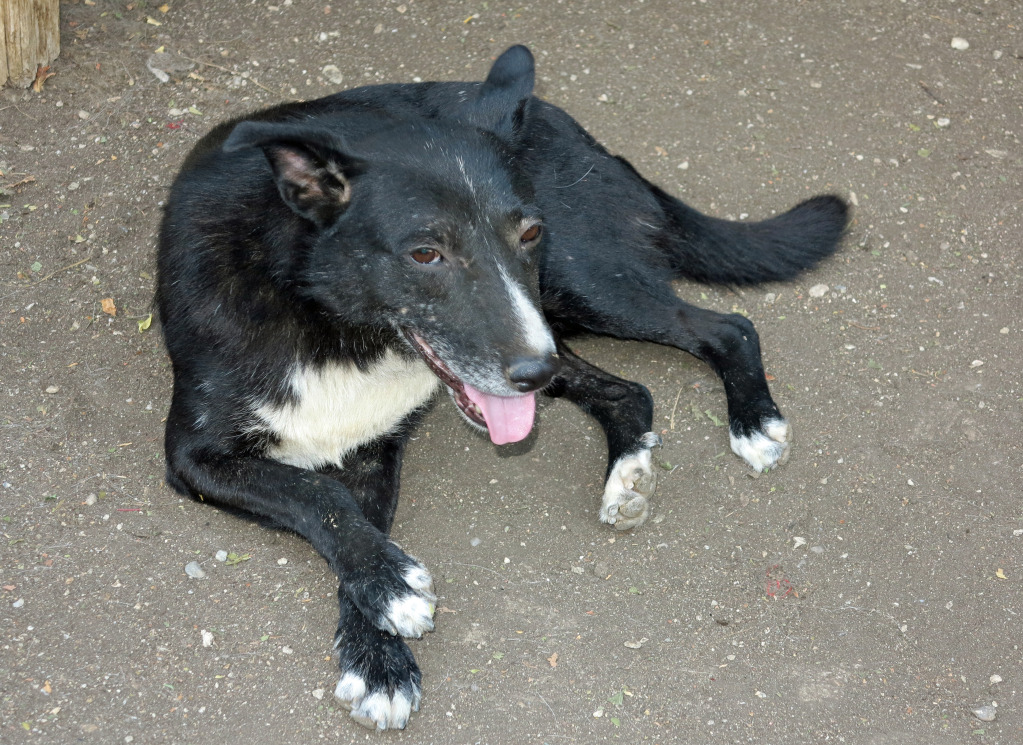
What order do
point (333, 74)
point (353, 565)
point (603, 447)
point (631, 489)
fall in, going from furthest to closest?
point (333, 74)
point (603, 447)
point (631, 489)
point (353, 565)

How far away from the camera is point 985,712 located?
3.22m

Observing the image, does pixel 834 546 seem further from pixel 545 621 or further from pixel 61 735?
pixel 61 735

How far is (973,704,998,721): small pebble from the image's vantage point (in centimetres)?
321

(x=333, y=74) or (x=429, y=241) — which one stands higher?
(x=429, y=241)

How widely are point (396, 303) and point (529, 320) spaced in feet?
1.48

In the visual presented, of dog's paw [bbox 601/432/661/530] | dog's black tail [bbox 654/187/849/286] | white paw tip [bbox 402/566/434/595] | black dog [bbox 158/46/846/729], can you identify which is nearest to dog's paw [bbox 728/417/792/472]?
black dog [bbox 158/46/846/729]

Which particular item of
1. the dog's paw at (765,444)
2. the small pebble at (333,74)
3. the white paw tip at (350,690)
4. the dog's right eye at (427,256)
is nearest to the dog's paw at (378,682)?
the white paw tip at (350,690)

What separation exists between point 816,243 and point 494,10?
98.2 inches

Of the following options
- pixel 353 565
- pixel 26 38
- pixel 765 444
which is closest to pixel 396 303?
pixel 353 565

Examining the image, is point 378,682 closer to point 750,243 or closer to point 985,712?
point 985,712

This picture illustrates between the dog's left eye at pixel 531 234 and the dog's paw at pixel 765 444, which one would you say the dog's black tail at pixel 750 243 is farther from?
the dog's left eye at pixel 531 234

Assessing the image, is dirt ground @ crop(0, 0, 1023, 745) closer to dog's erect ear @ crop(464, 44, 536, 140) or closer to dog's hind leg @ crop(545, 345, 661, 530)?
dog's hind leg @ crop(545, 345, 661, 530)

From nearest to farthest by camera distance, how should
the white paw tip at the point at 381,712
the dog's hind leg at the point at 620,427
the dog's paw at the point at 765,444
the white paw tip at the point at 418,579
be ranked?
the white paw tip at the point at 381,712, the white paw tip at the point at 418,579, the dog's hind leg at the point at 620,427, the dog's paw at the point at 765,444

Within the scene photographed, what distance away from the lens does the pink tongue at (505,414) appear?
3480mm
